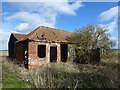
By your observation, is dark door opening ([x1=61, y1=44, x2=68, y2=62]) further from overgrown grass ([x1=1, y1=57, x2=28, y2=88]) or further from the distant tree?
overgrown grass ([x1=1, y1=57, x2=28, y2=88])

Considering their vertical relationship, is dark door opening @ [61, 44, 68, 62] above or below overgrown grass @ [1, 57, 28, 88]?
above

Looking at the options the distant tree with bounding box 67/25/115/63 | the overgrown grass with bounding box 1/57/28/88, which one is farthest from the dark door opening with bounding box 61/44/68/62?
the overgrown grass with bounding box 1/57/28/88

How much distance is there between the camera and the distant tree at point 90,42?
11.4 meters

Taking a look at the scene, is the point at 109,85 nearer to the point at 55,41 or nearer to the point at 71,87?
the point at 71,87

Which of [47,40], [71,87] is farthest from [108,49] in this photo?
[71,87]

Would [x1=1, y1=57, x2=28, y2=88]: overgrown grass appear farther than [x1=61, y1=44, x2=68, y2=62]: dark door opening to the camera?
No

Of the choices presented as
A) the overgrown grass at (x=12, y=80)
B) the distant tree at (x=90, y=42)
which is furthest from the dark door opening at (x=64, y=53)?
the overgrown grass at (x=12, y=80)

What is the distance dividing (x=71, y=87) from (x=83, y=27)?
9333 millimetres

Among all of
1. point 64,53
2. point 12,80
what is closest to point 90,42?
point 64,53

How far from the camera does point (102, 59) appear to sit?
11.8 metres

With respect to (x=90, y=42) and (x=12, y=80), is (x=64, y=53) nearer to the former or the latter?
(x=90, y=42)

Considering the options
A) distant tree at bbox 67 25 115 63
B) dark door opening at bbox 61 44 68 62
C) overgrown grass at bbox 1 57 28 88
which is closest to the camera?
overgrown grass at bbox 1 57 28 88

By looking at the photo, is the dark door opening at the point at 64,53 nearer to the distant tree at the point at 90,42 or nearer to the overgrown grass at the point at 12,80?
the distant tree at the point at 90,42

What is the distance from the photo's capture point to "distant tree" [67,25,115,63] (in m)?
11.4
